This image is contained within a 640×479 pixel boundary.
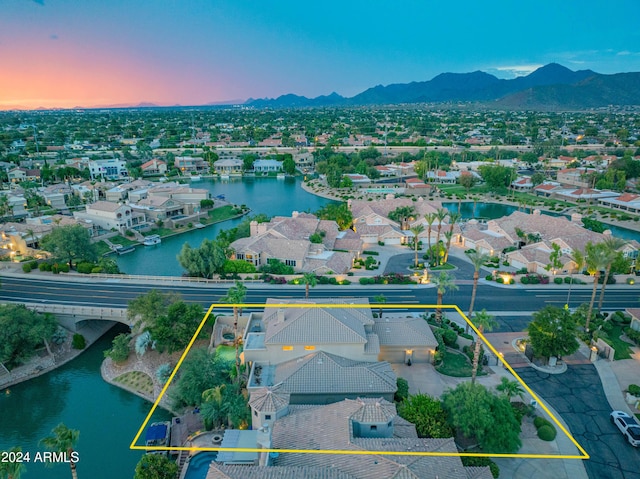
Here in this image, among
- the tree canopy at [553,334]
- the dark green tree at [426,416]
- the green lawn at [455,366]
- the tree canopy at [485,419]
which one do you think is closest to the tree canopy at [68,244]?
the green lawn at [455,366]

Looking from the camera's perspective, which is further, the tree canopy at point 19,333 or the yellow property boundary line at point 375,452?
the tree canopy at point 19,333

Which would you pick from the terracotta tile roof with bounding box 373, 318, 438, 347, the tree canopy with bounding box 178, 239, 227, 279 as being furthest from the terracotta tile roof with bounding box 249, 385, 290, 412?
the tree canopy with bounding box 178, 239, 227, 279

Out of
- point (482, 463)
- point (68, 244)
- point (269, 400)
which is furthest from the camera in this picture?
point (68, 244)

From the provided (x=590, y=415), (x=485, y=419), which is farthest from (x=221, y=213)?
(x=590, y=415)

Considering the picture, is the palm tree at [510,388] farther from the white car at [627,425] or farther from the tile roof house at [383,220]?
the tile roof house at [383,220]

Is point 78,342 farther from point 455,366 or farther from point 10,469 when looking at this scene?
point 455,366

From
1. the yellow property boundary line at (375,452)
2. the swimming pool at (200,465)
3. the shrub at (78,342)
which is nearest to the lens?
the yellow property boundary line at (375,452)

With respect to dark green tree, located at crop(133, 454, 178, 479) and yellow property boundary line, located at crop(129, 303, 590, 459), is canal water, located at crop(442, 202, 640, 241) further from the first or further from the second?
dark green tree, located at crop(133, 454, 178, 479)
